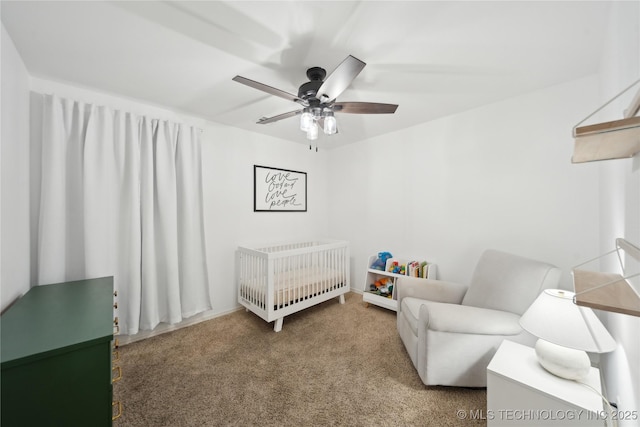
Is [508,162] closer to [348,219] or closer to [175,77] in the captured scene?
[348,219]

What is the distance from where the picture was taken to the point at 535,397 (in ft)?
3.85

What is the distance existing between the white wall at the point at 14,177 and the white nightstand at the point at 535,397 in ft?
8.83

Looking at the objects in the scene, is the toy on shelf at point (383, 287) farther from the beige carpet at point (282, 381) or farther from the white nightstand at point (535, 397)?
the white nightstand at point (535, 397)

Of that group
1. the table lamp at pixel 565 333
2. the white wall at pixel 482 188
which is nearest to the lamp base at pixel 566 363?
the table lamp at pixel 565 333

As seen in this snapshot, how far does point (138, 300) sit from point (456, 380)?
2.69 metres

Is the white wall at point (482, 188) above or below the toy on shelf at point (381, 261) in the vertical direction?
above

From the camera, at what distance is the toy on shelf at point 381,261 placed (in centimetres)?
320

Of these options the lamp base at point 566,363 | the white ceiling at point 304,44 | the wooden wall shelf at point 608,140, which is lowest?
the lamp base at point 566,363

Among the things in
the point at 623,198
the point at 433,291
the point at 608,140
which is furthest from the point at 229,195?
the point at 623,198

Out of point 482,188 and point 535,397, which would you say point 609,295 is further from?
point 482,188

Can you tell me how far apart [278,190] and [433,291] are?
91.5 inches

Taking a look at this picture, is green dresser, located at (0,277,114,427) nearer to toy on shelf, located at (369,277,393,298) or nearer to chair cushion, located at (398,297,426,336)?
chair cushion, located at (398,297,426,336)

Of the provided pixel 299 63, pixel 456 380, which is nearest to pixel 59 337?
pixel 299 63

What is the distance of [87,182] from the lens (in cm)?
205
